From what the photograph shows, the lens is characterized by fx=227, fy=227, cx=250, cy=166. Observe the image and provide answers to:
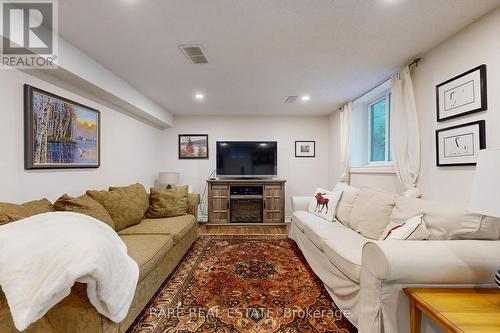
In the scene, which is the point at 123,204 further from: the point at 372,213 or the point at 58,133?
the point at 372,213

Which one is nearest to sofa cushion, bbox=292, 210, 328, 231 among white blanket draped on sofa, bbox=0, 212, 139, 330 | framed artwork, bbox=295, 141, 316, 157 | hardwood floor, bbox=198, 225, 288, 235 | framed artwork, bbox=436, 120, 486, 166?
hardwood floor, bbox=198, 225, 288, 235

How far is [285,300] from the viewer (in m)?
2.09

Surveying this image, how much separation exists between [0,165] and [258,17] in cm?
237

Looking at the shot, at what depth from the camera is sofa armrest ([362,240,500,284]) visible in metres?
1.28

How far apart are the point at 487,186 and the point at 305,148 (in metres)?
4.20

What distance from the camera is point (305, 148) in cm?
522

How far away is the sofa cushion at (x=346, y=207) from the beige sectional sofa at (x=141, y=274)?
2060 millimetres

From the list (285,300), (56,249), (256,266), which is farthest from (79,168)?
(285,300)

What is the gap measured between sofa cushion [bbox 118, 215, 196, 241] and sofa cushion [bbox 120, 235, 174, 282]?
0.44 feet

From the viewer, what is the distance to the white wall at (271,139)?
5.16 metres

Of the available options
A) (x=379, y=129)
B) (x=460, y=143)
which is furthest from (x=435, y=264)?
(x=379, y=129)

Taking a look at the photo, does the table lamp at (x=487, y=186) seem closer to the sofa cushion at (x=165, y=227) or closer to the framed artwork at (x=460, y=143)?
the framed artwork at (x=460, y=143)

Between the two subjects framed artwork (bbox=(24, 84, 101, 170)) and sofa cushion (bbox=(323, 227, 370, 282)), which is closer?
sofa cushion (bbox=(323, 227, 370, 282))

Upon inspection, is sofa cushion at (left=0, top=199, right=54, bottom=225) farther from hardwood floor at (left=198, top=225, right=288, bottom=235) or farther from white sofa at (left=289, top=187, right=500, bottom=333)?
hardwood floor at (left=198, top=225, right=288, bottom=235)
